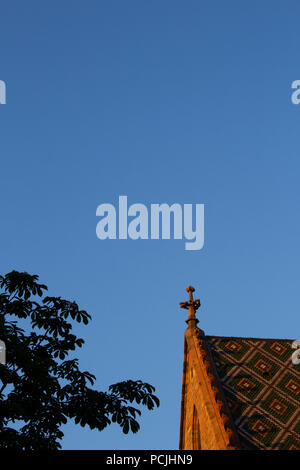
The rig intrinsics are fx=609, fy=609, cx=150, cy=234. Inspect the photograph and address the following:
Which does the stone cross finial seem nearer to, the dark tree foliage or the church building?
the church building

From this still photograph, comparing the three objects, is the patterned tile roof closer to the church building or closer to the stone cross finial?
the church building

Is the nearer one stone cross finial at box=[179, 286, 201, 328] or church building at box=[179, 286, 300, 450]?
church building at box=[179, 286, 300, 450]

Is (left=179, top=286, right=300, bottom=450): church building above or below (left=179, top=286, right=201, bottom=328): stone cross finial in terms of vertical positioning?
below

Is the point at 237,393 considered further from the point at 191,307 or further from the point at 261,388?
the point at 191,307

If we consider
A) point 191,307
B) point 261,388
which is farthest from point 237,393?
point 191,307

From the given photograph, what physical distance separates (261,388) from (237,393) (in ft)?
3.38

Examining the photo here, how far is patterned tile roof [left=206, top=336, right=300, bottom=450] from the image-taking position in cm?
1805

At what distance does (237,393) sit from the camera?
20.0 metres

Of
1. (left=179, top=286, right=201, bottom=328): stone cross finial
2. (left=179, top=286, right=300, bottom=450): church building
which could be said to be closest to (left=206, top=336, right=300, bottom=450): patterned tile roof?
(left=179, top=286, right=300, bottom=450): church building

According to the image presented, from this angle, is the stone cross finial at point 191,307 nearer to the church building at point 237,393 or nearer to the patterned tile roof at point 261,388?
the church building at point 237,393

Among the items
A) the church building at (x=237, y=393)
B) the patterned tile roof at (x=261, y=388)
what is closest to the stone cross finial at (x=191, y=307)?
the church building at (x=237, y=393)
